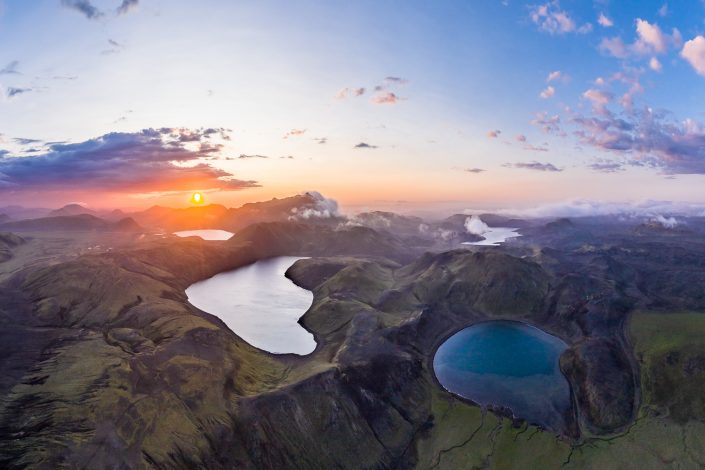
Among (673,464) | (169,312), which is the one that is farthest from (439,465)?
(169,312)

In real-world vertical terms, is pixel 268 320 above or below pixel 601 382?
below

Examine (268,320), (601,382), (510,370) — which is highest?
(601,382)

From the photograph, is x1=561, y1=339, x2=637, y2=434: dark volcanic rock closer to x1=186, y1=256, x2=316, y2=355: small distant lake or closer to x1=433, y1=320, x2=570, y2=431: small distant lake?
x1=433, y1=320, x2=570, y2=431: small distant lake

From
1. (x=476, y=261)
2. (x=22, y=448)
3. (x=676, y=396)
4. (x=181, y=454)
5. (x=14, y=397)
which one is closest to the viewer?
(x=22, y=448)

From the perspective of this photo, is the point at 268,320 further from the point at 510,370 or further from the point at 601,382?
the point at 601,382

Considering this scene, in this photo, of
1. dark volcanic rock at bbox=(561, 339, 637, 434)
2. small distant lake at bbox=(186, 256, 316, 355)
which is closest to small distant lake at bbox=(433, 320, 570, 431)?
dark volcanic rock at bbox=(561, 339, 637, 434)

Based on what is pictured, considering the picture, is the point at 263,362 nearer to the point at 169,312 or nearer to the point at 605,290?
the point at 169,312

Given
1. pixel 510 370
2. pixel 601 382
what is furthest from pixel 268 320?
pixel 601 382

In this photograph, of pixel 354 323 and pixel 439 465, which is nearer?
pixel 439 465

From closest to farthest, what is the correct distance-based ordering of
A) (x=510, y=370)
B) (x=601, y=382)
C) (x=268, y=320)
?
(x=601, y=382) → (x=510, y=370) → (x=268, y=320)
